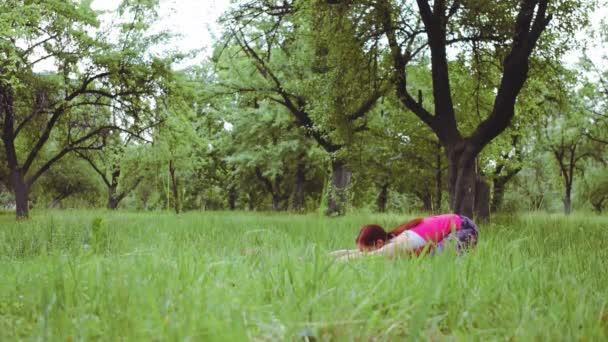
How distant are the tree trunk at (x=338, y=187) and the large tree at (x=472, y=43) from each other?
7453mm

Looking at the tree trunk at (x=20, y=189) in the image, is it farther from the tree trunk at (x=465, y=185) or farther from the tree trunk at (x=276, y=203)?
the tree trunk at (x=276, y=203)

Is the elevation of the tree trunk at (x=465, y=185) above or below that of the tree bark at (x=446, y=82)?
below

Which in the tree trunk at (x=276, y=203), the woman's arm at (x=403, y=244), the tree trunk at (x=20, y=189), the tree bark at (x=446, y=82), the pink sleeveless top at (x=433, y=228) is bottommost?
the tree trunk at (x=276, y=203)

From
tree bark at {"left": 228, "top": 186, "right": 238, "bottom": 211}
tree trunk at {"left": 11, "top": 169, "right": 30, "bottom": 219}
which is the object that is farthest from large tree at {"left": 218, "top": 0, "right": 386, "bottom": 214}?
tree bark at {"left": 228, "top": 186, "right": 238, "bottom": 211}

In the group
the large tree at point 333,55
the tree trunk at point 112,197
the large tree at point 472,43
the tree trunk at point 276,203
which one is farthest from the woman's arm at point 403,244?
the tree trunk at point 112,197

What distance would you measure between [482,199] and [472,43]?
156 inches

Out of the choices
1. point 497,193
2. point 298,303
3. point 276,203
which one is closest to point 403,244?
point 298,303

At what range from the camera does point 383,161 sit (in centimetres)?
2175

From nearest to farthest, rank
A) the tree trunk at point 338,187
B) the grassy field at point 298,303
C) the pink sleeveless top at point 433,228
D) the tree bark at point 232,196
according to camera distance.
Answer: the grassy field at point 298,303, the pink sleeveless top at point 433,228, the tree trunk at point 338,187, the tree bark at point 232,196

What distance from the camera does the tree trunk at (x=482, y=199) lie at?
1107 centimetres

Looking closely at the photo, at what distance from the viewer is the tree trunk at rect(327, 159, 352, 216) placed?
60.2 ft

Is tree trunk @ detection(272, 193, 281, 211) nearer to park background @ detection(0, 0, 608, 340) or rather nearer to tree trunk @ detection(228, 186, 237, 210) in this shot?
park background @ detection(0, 0, 608, 340)

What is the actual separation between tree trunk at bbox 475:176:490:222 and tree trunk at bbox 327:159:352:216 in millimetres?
7215

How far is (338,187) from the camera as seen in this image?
19.3m
